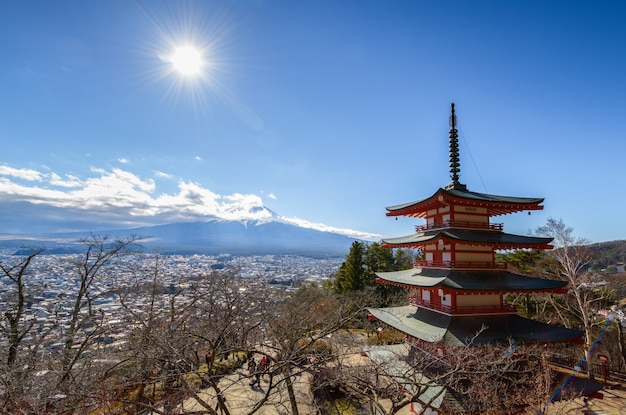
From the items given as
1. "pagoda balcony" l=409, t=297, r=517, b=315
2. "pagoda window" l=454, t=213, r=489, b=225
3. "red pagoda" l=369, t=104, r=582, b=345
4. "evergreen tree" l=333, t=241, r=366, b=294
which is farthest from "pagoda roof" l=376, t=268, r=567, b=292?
"evergreen tree" l=333, t=241, r=366, b=294

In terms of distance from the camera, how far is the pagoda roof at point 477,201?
1135 cm

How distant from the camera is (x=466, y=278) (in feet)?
36.1

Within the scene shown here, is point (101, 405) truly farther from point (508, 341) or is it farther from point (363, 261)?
point (363, 261)

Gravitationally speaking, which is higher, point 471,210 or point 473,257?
point 471,210

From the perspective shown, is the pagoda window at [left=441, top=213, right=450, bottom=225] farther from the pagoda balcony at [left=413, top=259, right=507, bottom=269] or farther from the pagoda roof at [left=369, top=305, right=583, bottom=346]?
the pagoda roof at [left=369, top=305, right=583, bottom=346]

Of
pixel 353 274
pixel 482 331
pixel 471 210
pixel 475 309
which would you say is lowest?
pixel 353 274

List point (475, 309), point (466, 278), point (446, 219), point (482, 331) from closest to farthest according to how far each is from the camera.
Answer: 1. point (482, 331)
2. point (475, 309)
3. point (466, 278)
4. point (446, 219)

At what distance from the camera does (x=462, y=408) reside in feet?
29.3

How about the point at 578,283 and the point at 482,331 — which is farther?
the point at 578,283

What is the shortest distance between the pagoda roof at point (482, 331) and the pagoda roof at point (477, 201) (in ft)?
13.8

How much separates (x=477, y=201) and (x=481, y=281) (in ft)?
9.91

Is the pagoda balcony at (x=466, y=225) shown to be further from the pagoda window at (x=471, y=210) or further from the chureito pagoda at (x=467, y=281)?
the pagoda window at (x=471, y=210)

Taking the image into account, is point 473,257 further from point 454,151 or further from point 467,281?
point 454,151

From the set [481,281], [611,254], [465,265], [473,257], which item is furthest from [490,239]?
[611,254]
